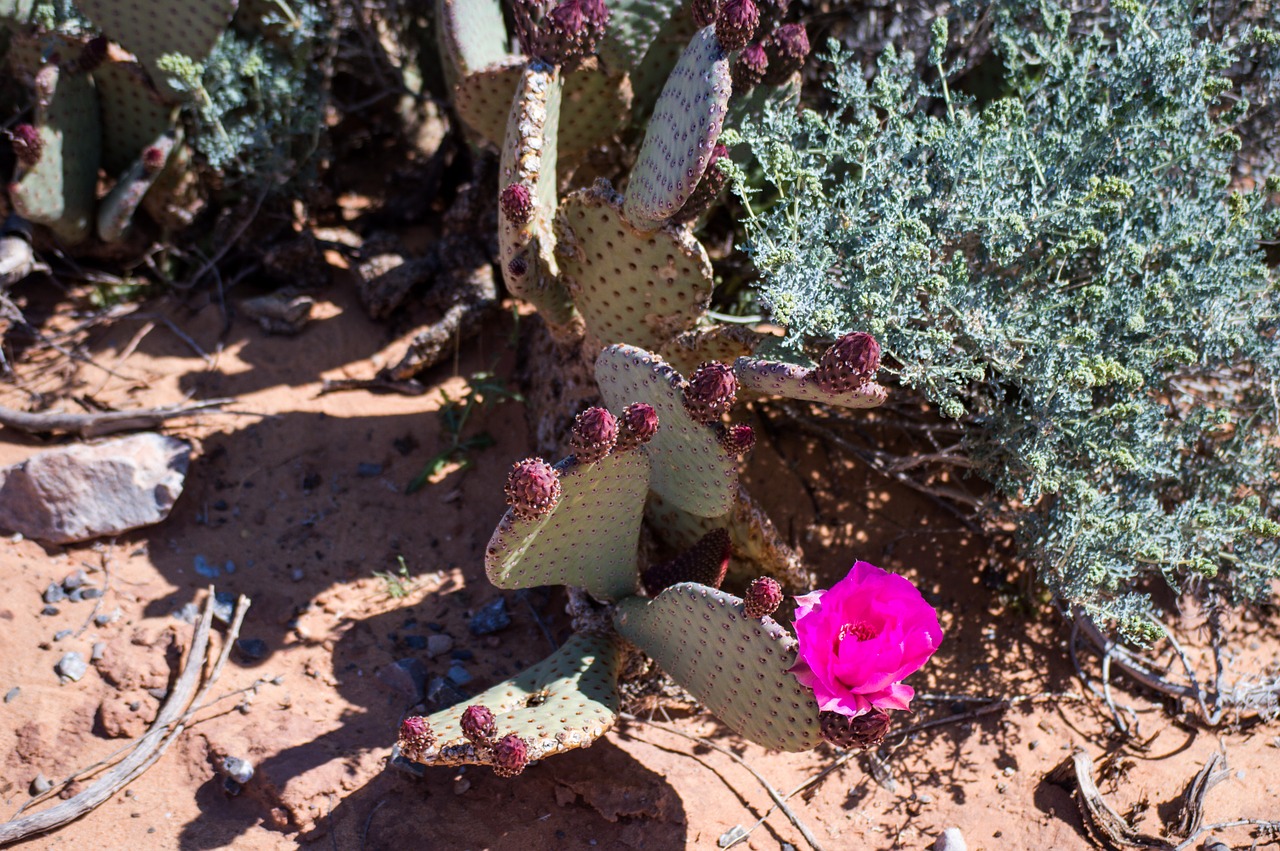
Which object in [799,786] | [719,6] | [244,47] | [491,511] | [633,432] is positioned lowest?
[799,786]

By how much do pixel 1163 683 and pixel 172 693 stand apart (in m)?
2.78

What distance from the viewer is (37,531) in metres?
3.10

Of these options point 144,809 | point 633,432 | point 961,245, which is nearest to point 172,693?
point 144,809

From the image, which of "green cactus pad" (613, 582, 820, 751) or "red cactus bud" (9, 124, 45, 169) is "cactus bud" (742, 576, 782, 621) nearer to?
"green cactus pad" (613, 582, 820, 751)

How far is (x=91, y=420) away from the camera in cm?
334

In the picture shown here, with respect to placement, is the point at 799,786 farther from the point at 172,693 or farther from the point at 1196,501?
the point at 172,693

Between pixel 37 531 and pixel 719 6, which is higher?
pixel 719 6

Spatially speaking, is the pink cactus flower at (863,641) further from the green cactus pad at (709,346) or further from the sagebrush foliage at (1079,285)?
the green cactus pad at (709,346)

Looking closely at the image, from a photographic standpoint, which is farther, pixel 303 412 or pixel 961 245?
pixel 303 412

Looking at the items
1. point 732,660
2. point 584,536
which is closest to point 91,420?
point 584,536

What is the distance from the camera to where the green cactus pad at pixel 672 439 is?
94.0 inches

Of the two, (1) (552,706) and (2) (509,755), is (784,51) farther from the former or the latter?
(2) (509,755)

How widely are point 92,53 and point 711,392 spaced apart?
282 cm

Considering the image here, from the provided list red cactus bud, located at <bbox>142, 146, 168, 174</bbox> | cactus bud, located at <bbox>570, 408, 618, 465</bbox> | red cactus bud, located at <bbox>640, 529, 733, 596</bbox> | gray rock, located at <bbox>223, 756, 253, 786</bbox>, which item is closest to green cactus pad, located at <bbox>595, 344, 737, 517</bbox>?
red cactus bud, located at <bbox>640, 529, 733, 596</bbox>
